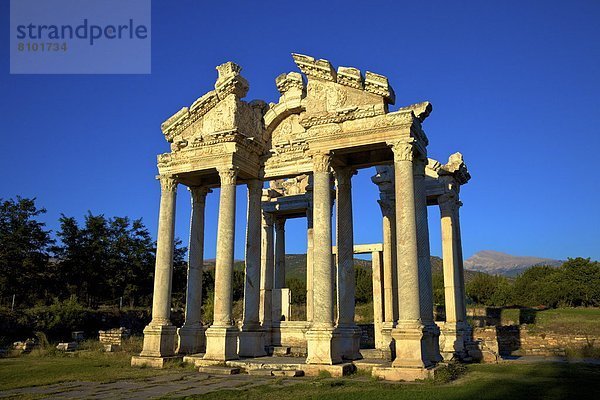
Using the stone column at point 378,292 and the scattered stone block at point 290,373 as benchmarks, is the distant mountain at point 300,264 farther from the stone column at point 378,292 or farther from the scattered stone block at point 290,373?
the scattered stone block at point 290,373

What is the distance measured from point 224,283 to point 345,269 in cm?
496

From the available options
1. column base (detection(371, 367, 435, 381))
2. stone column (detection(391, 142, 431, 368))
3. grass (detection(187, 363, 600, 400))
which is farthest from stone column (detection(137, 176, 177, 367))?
stone column (detection(391, 142, 431, 368))

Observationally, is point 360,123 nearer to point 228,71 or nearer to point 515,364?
point 228,71

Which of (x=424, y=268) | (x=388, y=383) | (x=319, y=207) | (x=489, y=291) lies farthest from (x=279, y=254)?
(x=489, y=291)

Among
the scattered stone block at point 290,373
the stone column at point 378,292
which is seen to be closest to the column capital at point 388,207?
the stone column at point 378,292

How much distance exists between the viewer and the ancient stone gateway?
16.2m

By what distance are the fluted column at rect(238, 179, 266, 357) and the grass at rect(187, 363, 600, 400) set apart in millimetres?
6028

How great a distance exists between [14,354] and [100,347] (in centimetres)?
416

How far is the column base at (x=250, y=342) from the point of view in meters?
19.9

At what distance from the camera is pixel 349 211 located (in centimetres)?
1956

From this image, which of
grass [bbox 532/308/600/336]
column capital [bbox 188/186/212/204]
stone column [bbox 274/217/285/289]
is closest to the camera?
column capital [bbox 188/186/212/204]

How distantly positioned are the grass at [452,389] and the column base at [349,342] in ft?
7.62

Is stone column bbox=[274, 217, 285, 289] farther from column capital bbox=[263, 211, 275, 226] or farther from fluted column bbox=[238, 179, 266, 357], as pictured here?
fluted column bbox=[238, 179, 266, 357]

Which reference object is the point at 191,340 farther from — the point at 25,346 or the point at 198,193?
the point at 25,346
